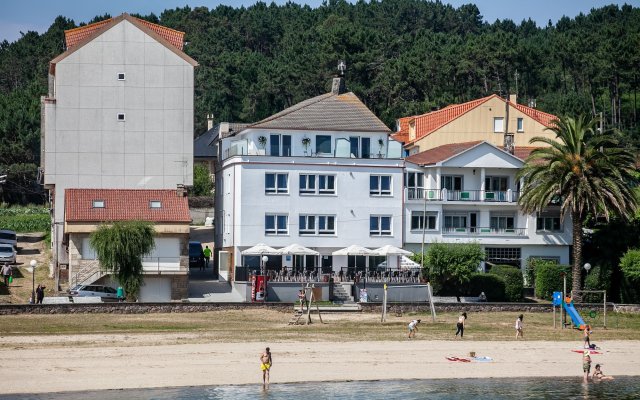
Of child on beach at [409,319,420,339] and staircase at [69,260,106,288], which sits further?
staircase at [69,260,106,288]

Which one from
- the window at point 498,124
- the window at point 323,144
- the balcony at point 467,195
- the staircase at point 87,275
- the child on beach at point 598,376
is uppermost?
the window at point 498,124

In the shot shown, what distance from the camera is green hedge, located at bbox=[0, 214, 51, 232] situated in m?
109

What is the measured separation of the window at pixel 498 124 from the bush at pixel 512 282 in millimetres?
22803

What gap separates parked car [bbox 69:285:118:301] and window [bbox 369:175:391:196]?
19.1 metres

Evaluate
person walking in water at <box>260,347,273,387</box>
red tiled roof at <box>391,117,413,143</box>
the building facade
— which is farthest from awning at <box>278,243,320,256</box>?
person walking in water at <box>260,347,273,387</box>

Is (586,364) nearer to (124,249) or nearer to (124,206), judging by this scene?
(124,249)

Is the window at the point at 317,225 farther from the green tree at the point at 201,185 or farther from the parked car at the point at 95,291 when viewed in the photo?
the green tree at the point at 201,185

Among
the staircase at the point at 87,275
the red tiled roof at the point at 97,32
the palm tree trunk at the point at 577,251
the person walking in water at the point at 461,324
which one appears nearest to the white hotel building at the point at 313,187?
the red tiled roof at the point at 97,32

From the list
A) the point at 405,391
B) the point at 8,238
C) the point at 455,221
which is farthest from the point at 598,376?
the point at 8,238

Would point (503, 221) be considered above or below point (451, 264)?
above

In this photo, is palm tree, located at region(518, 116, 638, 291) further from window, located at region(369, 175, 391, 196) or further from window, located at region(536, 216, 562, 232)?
window, located at region(369, 175, 391, 196)

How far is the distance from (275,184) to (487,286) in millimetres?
15101

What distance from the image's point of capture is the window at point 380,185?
8200 centimetres

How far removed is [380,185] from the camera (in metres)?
82.2
